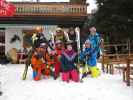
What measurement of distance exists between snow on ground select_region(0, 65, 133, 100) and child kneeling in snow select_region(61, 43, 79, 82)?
0.27m

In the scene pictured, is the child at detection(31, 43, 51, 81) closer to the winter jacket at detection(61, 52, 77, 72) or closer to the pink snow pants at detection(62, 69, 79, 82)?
the winter jacket at detection(61, 52, 77, 72)

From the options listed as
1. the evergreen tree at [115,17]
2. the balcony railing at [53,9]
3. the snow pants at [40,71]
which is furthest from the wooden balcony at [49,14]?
the evergreen tree at [115,17]

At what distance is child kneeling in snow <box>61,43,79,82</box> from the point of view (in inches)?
511

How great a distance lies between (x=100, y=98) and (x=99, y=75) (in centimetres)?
360

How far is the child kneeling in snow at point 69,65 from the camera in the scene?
42.6 ft

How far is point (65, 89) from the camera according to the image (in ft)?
38.5

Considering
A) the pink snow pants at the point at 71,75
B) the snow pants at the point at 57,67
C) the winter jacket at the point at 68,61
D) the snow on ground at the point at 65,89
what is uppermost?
the winter jacket at the point at 68,61

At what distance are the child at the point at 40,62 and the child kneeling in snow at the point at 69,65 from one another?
2.52 feet

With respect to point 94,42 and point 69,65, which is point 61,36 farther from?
point 69,65

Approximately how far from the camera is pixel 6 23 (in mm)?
22406

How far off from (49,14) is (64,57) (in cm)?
903

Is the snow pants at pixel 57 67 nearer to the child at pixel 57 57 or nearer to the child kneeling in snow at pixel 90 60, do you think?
the child at pixel 57 57

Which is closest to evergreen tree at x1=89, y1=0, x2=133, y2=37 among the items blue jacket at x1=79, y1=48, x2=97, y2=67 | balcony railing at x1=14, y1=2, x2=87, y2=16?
balcony railing at x1=14, y1=2, x2=87, y2=16

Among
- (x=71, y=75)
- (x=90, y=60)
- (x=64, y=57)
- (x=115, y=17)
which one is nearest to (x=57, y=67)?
(x=64, y=57)
